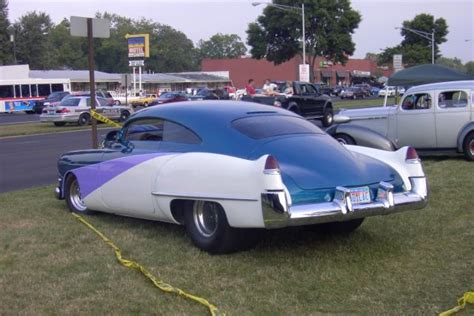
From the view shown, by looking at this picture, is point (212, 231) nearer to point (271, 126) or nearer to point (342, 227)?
point (271, 126)

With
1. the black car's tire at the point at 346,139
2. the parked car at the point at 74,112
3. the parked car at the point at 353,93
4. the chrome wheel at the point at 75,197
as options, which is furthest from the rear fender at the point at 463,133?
the parked car at the point at 353,93

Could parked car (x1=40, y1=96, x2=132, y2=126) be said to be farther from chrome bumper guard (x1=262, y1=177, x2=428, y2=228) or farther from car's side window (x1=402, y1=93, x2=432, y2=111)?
chrome bumper guard (x1=262, y1=177, x2=428, y2=228)

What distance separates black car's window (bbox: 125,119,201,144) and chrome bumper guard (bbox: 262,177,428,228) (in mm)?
1398

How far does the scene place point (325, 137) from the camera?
645 centimetres

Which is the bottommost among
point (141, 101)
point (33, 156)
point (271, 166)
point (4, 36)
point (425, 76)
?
point (33, 156)

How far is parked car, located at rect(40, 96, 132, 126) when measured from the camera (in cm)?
3072

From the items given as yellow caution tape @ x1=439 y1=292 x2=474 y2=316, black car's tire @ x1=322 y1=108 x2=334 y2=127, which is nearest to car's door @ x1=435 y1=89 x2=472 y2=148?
yellow caution tape @ x1=439 y1=292 x2=474 y2=316

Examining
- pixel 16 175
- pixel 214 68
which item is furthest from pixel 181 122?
pixel 214 68

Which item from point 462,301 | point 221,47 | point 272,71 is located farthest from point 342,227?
point 221,47

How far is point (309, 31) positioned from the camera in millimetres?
62188

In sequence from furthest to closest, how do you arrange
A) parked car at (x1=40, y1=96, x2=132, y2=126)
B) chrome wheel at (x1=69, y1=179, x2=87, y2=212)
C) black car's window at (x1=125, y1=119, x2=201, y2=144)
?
parked car at (x1=40, y1=96, x2=132, y2=126) → chrome wheel at (x1=69, y1=179, x2=87, y2=212) → black car's window at (x1=125, y1=119, x2=201, y2=144)

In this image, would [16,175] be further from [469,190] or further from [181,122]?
[469,190]

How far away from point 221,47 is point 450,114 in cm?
14053

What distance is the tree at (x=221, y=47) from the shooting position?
14900 cm
